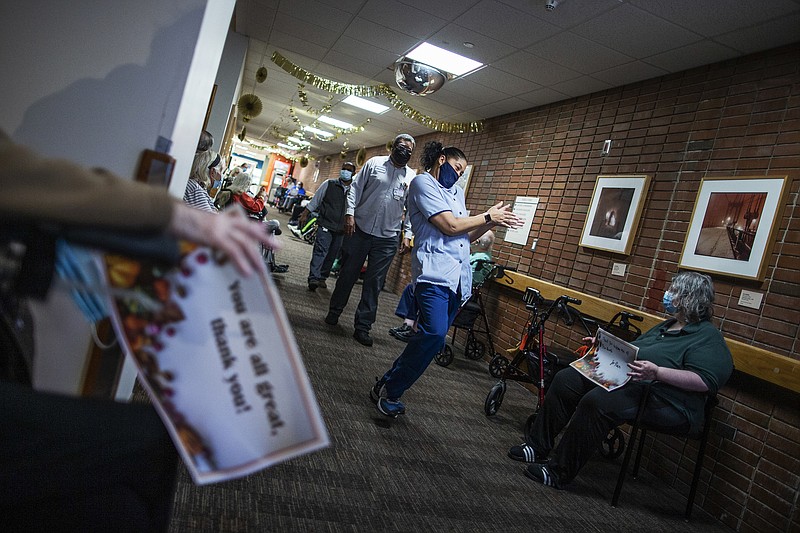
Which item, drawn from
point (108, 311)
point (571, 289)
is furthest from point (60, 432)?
point (571, 289)

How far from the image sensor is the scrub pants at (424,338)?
9.26 ft

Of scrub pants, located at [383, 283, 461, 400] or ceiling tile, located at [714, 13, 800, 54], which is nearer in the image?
scrub pants, located at [383, 283, 461, 400]

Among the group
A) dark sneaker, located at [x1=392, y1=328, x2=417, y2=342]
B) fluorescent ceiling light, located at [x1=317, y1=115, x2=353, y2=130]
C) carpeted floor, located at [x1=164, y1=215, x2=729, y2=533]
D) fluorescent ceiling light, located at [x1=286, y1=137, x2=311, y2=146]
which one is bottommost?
carpeted floor, located at [x1=164, y1=215, x2=729, y2=533]

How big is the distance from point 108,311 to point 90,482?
0.29m

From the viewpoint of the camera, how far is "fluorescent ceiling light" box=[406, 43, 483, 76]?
5332 mm

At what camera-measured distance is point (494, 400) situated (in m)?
3.62

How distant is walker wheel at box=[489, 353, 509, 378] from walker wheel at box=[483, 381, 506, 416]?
114 cm

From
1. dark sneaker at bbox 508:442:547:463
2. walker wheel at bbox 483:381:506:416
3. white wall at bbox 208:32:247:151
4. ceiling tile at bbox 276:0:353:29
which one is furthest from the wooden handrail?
white wall at bbox 208:32:247:151

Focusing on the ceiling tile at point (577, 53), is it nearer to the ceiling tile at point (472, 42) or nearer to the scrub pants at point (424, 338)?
the ceiling tile at point (472, 42)

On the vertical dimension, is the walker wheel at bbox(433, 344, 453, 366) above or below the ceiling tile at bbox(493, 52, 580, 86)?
below

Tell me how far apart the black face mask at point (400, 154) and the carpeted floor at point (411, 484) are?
60.1 inches

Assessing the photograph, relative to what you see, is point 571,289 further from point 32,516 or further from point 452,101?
point 32,516

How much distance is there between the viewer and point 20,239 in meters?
0.73

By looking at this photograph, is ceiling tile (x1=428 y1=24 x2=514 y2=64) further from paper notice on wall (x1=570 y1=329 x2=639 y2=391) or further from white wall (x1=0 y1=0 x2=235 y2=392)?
white wall (x1=0 y1=0 x2=235 y2=392)
